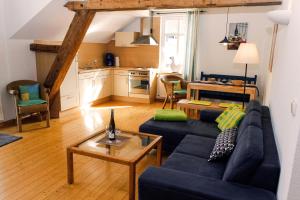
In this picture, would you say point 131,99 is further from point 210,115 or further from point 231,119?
point 231,119

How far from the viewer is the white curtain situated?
5879 millimetres

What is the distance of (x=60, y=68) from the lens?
4.39 metres

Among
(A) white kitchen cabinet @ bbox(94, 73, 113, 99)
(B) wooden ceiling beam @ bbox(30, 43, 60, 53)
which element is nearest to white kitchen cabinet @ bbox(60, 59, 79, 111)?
(B) wooden ceiling beam @ bbox(30, 43, 60, 53)

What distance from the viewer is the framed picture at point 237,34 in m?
5.57

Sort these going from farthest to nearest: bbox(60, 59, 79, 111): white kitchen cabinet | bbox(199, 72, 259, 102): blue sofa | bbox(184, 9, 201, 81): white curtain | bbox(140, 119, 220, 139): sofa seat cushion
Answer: bbox(184, 9, 201, 81): white curtain → bbox(199, 72, 259, 102): blue sofa → bbox(60, 59, 79, 111): white kitchen cabinet → bbox(140, 119, 220, 139): sofa seat cushion

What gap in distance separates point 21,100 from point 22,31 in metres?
1.19

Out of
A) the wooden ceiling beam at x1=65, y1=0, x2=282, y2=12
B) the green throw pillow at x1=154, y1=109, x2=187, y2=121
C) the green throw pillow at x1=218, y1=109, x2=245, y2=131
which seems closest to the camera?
the green throw pillow at x1=218, y1=109, x2=245, y2=131

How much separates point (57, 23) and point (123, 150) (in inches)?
125

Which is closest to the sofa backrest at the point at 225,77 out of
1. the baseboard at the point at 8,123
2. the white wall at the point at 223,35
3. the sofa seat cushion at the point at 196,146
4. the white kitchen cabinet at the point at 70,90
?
the white wall at the point at 223,35

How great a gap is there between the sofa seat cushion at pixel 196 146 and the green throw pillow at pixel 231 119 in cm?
27

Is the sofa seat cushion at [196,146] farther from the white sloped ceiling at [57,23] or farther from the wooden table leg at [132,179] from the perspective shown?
the white sloped ceiling at [57,23]

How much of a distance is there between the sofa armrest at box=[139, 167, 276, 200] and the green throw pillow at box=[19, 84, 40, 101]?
10.7ft

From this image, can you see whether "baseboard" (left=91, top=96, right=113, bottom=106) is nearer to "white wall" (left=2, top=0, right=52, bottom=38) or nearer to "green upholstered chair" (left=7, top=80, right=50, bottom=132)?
"green upholstered chair" (left=7, top=80, right=50, bottom=132)

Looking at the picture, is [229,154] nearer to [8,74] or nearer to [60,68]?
[60,68]
